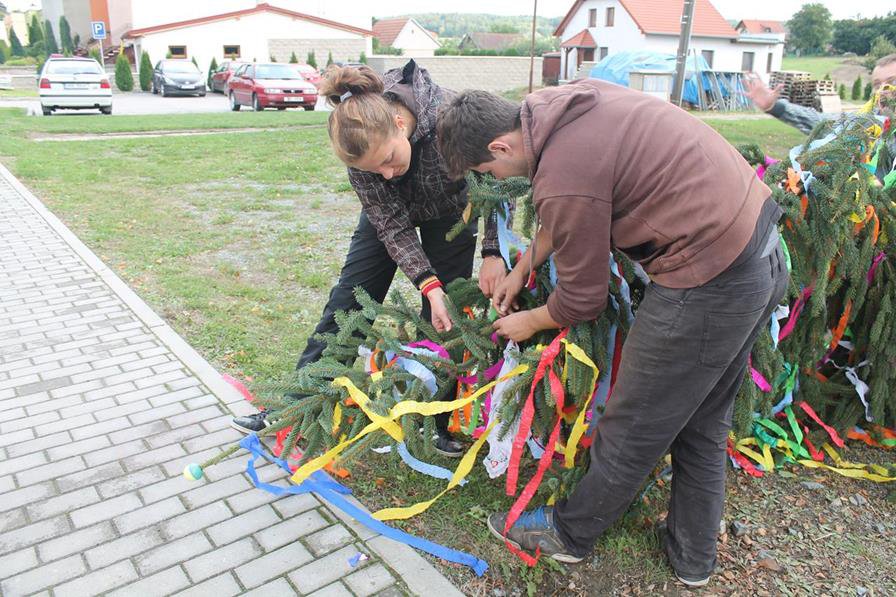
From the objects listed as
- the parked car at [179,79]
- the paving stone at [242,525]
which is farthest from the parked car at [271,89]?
the paving stone at [242,525]

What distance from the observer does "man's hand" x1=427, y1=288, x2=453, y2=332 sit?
3.01 m

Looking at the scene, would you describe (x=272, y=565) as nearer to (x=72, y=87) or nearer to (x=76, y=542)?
(x=76, y=542)

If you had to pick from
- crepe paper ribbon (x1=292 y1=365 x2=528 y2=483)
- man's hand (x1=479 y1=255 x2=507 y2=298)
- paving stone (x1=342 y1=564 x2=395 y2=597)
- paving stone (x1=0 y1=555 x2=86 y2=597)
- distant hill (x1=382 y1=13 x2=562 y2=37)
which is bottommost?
paving stone (x1=342 y1=564 x2=395 y2=597)

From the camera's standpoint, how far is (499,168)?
2.19 metres

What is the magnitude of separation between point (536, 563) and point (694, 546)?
1.90ft

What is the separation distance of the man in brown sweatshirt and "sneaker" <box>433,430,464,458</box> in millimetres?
1054

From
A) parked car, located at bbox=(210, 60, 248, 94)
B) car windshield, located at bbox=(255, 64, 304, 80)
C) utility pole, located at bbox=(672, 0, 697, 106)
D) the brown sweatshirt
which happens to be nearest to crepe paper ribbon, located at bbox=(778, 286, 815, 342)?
the brown sweatshirt

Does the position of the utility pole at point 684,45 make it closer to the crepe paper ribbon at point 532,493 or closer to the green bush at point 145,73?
the crepe paper ribbon at point 532,493

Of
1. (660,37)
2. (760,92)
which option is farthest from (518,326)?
(660,37)

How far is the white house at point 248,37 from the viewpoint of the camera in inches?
1628

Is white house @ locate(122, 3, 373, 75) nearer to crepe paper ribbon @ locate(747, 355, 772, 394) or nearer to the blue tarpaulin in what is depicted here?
the blue tarpaulin

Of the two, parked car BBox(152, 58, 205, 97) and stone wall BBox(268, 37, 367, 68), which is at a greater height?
stone wall BBox(268, 37, 367, 68)

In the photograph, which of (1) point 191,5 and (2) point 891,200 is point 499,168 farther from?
(1) point 191,5

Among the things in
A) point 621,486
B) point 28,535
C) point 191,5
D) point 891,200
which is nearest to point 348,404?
point 621,486
